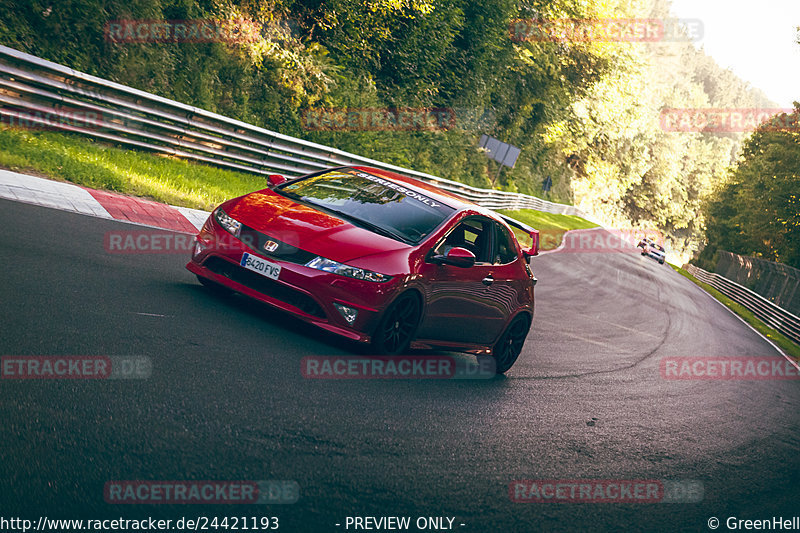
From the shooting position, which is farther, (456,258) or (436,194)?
(436,194)

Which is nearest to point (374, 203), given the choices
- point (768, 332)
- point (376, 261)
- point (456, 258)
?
point (456, 258)

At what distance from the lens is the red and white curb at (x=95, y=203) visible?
1029cm

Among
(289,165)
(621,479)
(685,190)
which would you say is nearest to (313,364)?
(621,479)

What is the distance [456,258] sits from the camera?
7.36 m

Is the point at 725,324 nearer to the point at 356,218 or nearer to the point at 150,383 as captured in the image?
the point at 356,218

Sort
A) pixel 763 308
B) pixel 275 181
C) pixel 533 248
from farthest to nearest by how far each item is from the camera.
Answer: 1. pixel 763 308
2. pixel 533 248
3. pixel 275 181

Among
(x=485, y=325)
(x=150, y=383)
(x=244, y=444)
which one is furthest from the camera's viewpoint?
(x=485, y=325)

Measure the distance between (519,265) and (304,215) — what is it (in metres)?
2.70

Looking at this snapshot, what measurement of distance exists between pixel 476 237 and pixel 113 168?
776 cm

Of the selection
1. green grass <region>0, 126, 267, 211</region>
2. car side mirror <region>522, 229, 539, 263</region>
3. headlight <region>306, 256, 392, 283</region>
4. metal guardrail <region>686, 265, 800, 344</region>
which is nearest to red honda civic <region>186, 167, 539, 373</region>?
headlight <region>306, 256, 392, 283</region>

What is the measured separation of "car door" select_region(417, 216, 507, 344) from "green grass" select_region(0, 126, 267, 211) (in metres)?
6.86

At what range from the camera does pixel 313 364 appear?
6.45m

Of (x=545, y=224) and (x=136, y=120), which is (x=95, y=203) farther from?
(x=545, y=224)

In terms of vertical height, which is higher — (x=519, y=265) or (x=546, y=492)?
(x=519, y=265)
